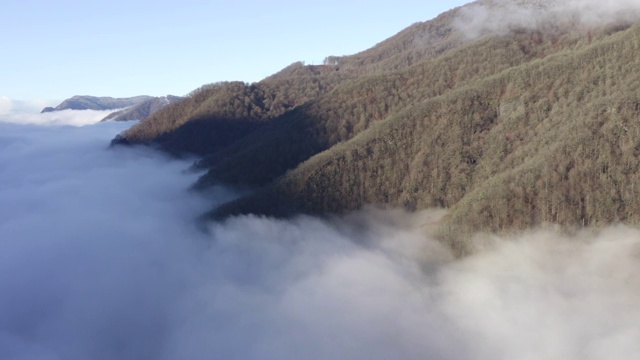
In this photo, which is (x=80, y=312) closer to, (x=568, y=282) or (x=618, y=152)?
(x=568, y=282)

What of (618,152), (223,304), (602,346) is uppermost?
(618,152)

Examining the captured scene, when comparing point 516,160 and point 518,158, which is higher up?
point 518,158

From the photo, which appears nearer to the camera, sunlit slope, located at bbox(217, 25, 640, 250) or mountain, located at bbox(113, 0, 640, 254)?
mountain, located at bbox(113, 0, 640, 254)

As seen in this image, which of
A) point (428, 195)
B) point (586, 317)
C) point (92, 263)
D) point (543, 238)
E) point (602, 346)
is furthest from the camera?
point (92, 263)

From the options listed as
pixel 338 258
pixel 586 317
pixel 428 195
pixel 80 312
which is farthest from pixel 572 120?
pixel 80 312

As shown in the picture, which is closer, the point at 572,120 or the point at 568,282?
the point at 568,282

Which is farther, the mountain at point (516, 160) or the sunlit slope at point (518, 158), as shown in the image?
the sunlit slope at point (518, 158)

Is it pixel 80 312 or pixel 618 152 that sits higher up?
pixel 618 152

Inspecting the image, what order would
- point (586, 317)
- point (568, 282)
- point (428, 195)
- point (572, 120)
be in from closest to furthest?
point (586, 317) → point (568, 282) → point (572, 120) → point (428, 195)

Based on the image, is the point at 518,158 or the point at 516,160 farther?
the point at 516,160

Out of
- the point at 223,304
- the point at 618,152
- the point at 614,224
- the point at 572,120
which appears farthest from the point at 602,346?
the point at 223,304
